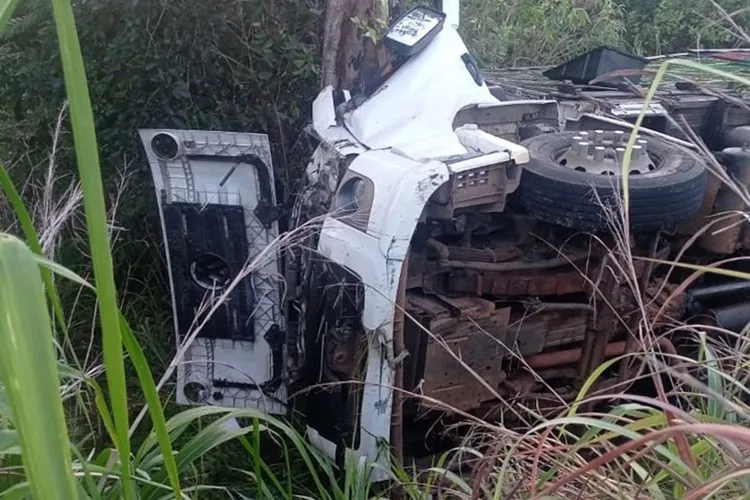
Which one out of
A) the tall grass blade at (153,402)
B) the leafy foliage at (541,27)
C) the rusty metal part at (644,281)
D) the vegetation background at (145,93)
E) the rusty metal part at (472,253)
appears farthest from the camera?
the leafy foliage at (541,27)

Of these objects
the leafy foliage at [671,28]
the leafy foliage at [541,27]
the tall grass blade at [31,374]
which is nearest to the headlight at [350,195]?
the tall grass blade at [31,374]

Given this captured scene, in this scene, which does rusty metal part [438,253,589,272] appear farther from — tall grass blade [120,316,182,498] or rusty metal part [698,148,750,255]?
tall grass blade [120,316,182,498]

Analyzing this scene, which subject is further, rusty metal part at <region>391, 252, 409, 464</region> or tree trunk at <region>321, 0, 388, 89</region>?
tree trunk at <region>321, 0, 388, 89</region>

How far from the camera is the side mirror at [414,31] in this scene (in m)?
3.18

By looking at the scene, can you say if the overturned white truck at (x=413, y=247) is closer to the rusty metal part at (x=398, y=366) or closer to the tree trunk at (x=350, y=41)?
the rusty metal part at (x=398, y=366)

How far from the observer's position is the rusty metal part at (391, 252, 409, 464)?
262 cm

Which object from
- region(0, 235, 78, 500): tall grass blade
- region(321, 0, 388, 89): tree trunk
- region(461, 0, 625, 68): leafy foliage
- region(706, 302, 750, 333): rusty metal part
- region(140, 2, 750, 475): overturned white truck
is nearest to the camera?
region(0, 235, 78, 500): tall grass blade

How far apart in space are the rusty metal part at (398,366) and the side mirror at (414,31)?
3.18 ft

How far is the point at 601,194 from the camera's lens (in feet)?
8.93

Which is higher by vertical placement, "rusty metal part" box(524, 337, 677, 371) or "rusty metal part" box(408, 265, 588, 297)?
"rusty metal part" box(408, 265, 588, 297)

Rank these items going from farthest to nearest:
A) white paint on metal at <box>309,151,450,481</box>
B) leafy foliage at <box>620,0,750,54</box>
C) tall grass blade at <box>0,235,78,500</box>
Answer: leafy foliage at <box>620,0,750,54</box>, white paint on metal at <box>309,151,450,481</box>, tall grass blade at <box>0,235,78,500</box>

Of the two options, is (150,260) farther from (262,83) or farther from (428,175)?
(428,175)

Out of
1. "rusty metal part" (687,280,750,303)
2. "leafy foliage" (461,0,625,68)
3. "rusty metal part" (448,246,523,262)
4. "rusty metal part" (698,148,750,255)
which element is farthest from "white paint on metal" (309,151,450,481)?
"leafy foliage" (461,0,625,68)

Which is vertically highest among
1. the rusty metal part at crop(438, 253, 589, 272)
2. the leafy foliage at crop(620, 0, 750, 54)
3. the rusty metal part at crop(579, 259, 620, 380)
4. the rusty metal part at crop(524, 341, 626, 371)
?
the leafy foliage at crop(620, 0, 750, 54)
